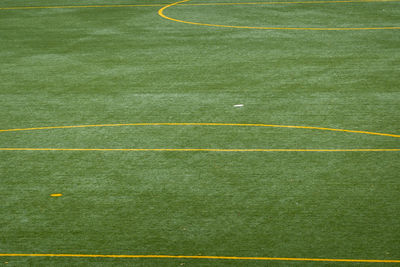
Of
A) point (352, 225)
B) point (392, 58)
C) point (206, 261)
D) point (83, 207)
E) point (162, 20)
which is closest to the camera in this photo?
point (206, 261)

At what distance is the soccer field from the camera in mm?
5305

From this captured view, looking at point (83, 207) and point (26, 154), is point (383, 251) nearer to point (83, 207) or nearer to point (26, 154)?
point (83, 207)

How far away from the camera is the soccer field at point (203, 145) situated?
5305mm

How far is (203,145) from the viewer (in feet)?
24.4

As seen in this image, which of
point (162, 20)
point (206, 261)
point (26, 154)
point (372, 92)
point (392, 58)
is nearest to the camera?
point (206, 261)

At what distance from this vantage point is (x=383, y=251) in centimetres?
504

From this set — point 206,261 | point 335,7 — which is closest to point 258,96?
point 206,261

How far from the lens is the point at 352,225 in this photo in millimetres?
5492

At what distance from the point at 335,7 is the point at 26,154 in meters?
10.1

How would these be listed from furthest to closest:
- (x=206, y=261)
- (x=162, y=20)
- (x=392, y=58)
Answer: (x=162, y=20) < (x=392, y=58) < (x=206, y=261)

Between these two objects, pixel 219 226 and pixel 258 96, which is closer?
pixel 219 226

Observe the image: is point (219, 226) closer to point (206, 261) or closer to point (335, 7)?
point (206, 261)

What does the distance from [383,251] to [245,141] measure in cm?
272

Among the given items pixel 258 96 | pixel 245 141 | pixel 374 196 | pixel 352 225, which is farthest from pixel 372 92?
pixel 352 225
